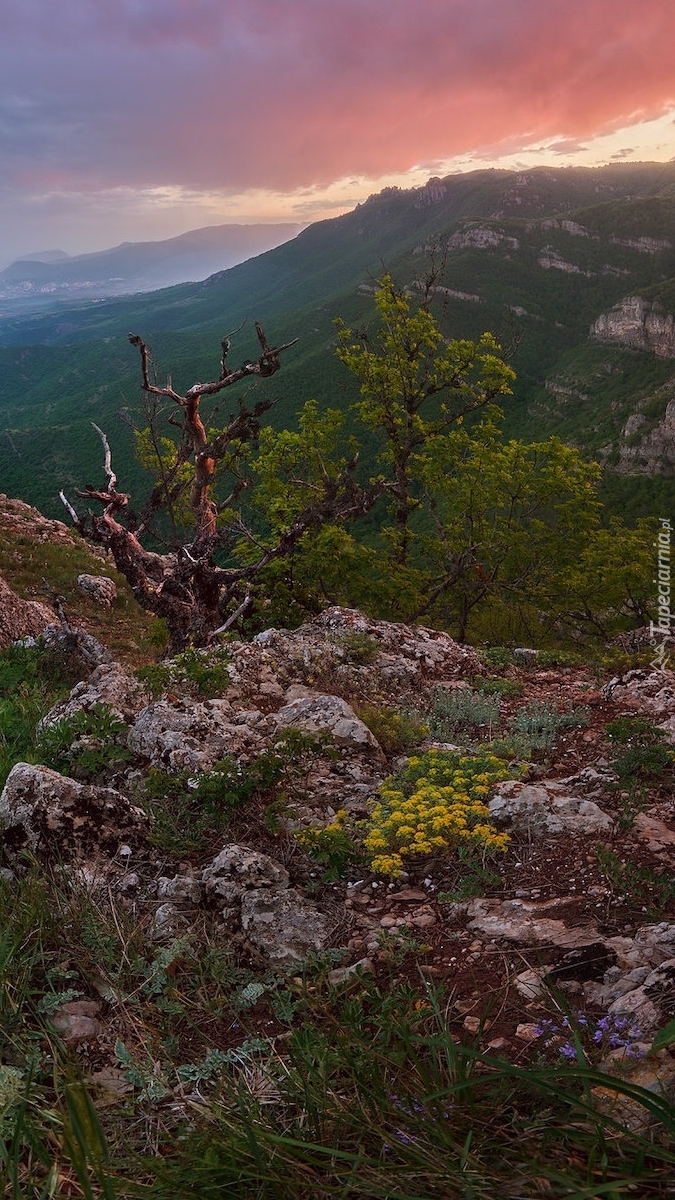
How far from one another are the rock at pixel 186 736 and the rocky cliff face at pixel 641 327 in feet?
423

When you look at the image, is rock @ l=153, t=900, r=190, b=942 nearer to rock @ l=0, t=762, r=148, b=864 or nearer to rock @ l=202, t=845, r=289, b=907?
rock @ l=202, t=845, r=289, b=907

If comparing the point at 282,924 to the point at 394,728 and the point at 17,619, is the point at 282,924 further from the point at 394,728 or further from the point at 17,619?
the point at 17,619

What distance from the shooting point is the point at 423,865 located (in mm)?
3533

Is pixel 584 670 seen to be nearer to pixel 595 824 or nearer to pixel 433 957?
pixel 595 824

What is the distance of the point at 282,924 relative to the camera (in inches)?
120

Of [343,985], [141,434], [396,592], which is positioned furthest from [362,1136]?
[141,434]

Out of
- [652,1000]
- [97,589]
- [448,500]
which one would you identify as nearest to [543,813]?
[652,1000]

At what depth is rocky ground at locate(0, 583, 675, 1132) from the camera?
2.36 metres

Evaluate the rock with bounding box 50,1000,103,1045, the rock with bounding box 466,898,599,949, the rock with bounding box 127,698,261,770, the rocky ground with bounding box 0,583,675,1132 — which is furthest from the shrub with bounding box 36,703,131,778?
the rock with bounding box 466,898,599,949

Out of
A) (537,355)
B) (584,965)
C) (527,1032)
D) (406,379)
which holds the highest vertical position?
(537,355)

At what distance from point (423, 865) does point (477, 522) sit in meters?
12.2

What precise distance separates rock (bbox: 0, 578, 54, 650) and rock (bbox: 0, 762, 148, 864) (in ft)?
20.2

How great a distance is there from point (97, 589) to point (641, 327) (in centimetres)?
12720

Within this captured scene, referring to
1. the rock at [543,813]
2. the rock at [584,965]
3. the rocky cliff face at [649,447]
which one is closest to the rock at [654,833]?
the rock at [543,813]
